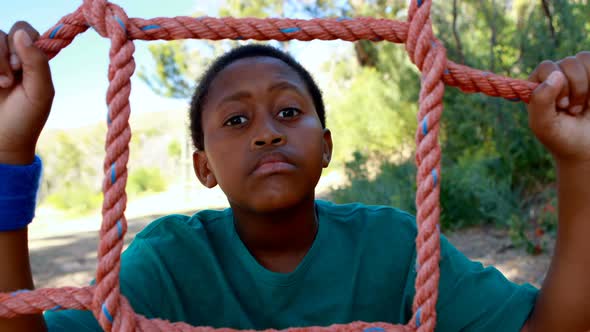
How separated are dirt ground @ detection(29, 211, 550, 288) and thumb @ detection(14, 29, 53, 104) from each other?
8.56 feet

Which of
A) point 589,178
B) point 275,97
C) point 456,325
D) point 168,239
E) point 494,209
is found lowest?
point 494,209

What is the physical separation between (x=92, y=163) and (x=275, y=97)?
19015 mm

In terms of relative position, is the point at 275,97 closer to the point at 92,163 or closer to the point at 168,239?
the point at 168,239

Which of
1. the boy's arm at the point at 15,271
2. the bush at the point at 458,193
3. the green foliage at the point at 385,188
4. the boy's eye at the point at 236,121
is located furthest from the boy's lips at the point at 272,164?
the green foliage at the point at 385,188

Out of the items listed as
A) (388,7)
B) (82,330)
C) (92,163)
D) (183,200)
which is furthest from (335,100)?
(92,163)

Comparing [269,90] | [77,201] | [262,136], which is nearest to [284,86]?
[269,90]

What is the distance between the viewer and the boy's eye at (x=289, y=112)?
116 cm

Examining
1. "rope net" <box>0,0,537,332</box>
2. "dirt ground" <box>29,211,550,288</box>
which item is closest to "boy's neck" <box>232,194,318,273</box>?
"rope net" <box>0,0,537,332</box>

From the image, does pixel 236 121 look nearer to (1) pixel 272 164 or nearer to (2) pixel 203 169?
(1) pixel 272 164

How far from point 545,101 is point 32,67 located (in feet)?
2.69

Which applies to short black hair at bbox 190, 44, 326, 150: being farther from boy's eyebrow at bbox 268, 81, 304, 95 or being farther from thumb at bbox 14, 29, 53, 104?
thumb at bbox 14, 29, 53, 104

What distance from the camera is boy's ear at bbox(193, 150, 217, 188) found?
136 centimetres

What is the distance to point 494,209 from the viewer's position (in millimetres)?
3596

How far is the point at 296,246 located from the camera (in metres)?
1.22
